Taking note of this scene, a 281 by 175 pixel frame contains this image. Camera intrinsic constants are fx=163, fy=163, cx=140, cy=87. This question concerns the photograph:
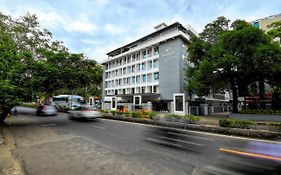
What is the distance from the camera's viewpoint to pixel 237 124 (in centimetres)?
1115

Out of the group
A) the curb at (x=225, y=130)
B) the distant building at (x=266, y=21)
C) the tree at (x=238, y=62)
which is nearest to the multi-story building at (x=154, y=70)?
the tree at (x=238, y=62)

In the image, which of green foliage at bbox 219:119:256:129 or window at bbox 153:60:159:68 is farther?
window at bbox 153:60:159:68

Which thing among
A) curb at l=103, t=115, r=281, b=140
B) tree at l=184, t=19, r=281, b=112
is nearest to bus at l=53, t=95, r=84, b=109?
curb at l=103, t=115, r=281, b=140

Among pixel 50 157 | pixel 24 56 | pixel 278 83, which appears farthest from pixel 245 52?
pixel 24 56

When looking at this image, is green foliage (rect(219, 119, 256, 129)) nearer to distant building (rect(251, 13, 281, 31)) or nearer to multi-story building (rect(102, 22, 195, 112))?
multi-story building (rect(102, 22, 195, 112))

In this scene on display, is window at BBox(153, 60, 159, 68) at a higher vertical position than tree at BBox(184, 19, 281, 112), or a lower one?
higher

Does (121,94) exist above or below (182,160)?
above

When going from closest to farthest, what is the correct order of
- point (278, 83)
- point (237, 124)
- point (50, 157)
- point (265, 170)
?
1. point (265, 170)
2. point (50, 157)
3. point (237, 124)
4. point (278, 83)

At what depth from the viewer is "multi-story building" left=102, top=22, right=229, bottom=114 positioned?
32.2 m

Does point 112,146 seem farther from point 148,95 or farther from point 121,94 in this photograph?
point 121,94

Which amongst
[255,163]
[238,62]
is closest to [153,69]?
[238,62]

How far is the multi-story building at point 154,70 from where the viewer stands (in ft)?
106

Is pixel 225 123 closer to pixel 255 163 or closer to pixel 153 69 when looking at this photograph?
pixel 255 163

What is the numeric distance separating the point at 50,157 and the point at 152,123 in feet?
33.3
